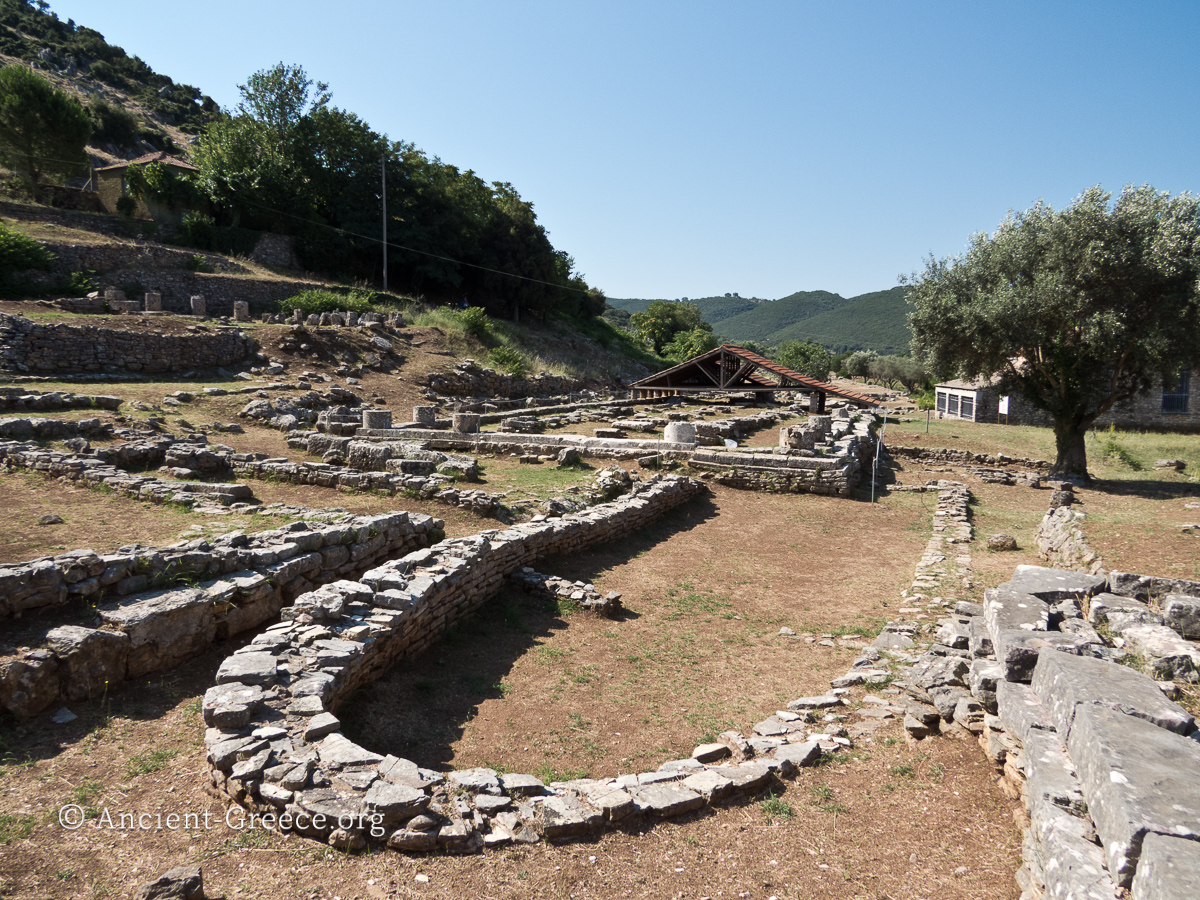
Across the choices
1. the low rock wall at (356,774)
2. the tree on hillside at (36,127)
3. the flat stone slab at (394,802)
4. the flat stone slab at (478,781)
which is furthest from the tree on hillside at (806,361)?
the flat stone slab at (394,802)

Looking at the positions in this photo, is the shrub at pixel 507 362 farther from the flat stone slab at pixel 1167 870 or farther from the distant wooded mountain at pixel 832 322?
the distant wooded mountain at pixel 832 322

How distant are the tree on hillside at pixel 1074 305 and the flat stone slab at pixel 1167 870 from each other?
56.6 feet

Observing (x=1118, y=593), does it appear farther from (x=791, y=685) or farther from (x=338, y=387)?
(x=338, y=387)

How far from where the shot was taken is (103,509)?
9.80 metres

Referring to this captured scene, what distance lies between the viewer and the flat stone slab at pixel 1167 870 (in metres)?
2.53

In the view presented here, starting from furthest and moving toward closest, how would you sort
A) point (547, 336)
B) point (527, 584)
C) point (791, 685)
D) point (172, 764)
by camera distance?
point (547, 336)
point (527, 584)
point (791, 685)
point (172, 764)

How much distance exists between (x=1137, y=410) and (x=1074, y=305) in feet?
64.3

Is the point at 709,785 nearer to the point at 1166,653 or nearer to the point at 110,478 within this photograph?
the point at 1166,653

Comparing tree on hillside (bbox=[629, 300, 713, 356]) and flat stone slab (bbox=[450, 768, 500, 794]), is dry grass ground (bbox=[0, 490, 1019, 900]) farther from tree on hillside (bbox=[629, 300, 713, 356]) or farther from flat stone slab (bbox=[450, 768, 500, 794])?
tree on hillside (bbox=[629, 300, 713, 356])

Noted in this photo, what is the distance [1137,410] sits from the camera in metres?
30.4

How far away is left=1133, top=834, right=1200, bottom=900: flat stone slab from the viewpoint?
2.53 meters

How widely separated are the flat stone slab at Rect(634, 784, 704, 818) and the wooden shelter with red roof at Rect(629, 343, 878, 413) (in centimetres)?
2860

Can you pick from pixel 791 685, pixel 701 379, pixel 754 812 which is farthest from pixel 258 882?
pixel 701 379

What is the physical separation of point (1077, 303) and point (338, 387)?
23.4 m
